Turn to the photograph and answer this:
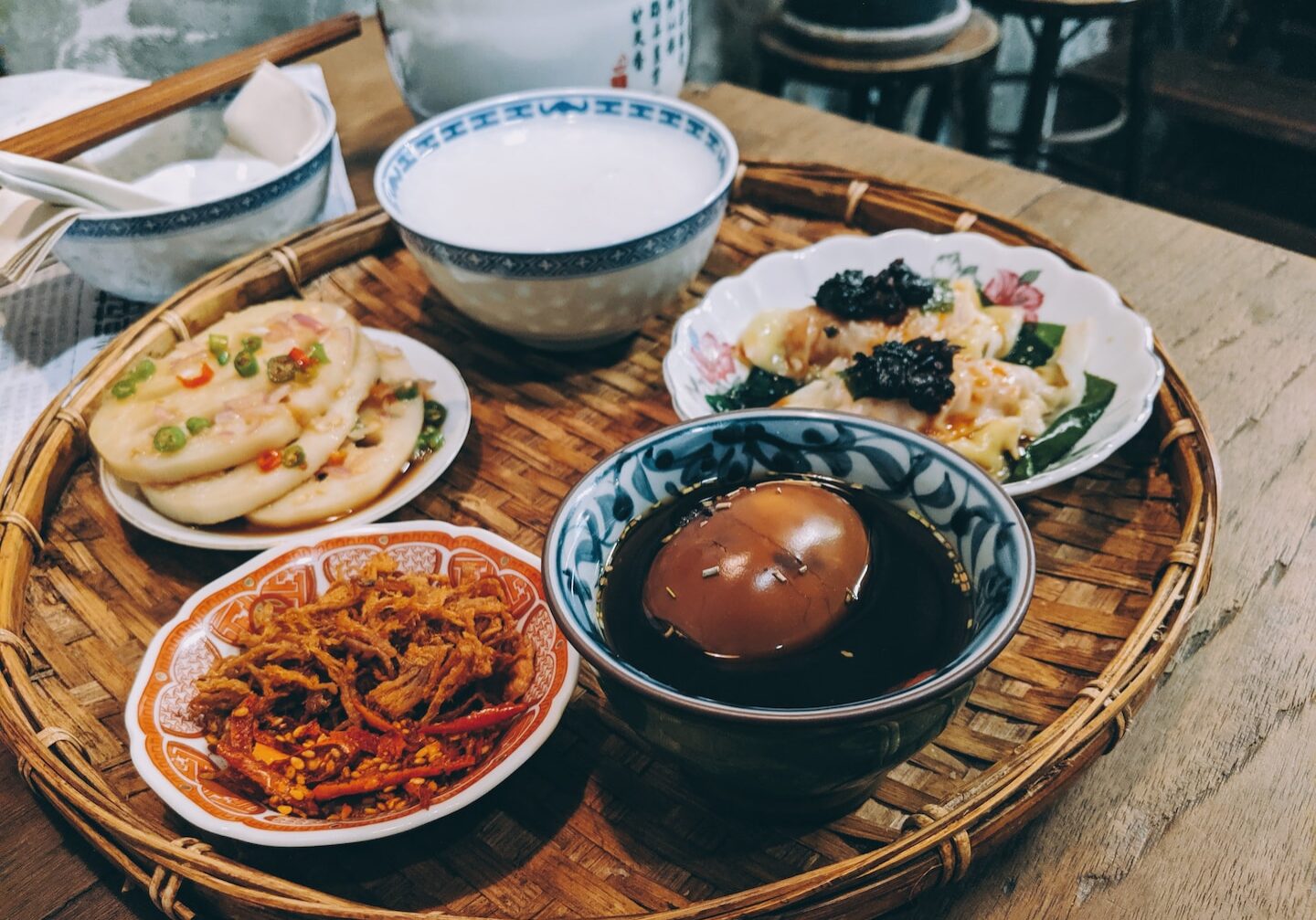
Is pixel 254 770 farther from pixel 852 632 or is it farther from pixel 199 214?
pixel 199 214

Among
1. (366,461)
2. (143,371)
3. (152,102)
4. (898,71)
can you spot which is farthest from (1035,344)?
(898,71)

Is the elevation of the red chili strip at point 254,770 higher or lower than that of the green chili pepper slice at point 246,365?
lower

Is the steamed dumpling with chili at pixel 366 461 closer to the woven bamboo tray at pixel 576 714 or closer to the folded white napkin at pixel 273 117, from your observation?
the woven bamboo tray at pixel 576 714

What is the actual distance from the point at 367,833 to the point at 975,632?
0.66 meters

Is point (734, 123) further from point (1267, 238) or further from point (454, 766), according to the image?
point (1267, 238)

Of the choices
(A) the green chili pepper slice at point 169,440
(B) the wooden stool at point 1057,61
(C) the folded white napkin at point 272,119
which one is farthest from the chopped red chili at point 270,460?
(B) the wooden stool at point 1057,61

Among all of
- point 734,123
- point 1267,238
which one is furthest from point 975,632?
point 1267,238

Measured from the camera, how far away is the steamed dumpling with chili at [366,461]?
1.49 metres

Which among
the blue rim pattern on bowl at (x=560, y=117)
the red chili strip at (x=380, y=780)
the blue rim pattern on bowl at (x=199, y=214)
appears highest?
the blue rim pattern on bowl at (x=560, y=117)

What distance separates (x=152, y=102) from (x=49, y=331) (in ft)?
1.75

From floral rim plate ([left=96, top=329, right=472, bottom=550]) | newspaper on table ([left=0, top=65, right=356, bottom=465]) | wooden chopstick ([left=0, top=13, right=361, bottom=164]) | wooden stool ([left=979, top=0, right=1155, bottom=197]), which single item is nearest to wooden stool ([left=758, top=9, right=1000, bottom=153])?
wooden stool ([left=979, top=0, right=1155, bottom=197])

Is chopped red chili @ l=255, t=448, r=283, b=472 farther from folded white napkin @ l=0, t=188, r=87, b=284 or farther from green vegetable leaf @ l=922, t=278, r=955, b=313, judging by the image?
green vegetable leaf @ l=922, t=278, r=955, b=313

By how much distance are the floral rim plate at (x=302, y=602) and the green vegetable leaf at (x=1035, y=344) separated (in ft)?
3.22

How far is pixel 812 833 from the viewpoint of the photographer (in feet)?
3.51
